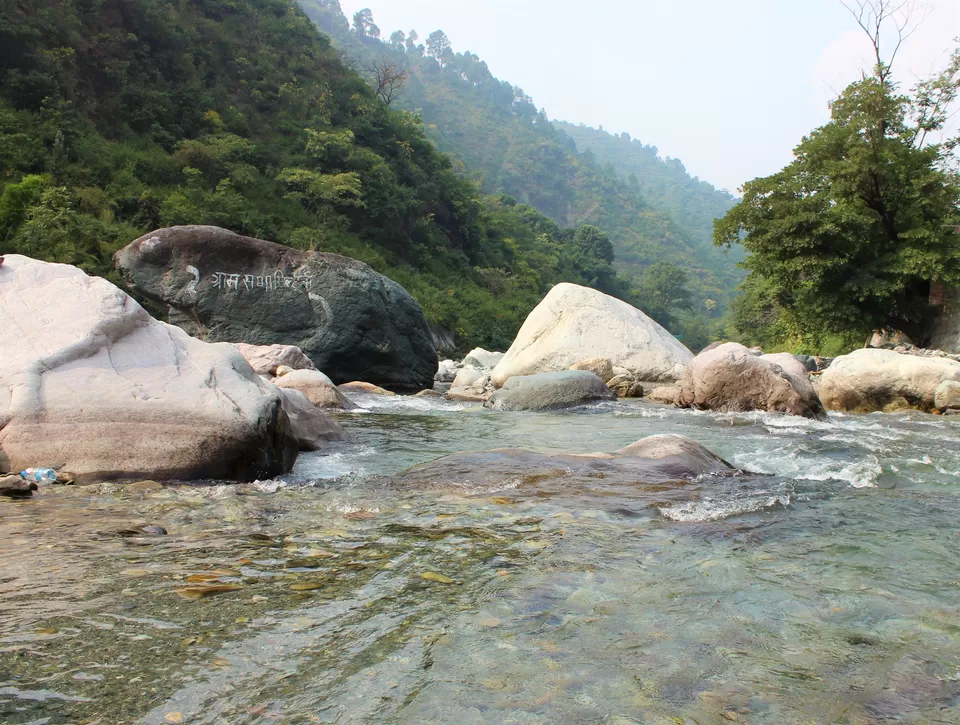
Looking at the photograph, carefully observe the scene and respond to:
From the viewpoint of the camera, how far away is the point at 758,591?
266 cm

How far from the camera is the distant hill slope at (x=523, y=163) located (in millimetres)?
94938

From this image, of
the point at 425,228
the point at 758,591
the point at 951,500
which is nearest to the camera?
the point at 758,591

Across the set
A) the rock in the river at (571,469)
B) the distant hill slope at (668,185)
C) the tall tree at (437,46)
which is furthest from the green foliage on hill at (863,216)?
the tall tree at (437,46)

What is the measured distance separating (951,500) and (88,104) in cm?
3183

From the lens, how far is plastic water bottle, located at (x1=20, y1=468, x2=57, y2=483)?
13.9 ft

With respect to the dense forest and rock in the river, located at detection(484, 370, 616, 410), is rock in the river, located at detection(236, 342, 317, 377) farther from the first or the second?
the dense forest

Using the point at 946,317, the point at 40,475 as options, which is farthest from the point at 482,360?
the point at 40,475

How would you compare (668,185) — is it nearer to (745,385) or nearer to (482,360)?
(482,360)

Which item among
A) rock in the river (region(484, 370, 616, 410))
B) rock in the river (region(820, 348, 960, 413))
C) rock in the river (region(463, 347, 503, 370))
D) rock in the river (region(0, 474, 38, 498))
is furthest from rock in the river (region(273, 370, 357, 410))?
rock in the river (region(463, 347, 503, 370))

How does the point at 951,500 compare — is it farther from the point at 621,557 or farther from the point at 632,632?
the point at 632,632

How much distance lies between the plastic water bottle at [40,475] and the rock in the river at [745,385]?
353 inches

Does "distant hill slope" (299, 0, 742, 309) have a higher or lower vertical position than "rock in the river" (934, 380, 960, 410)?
higher

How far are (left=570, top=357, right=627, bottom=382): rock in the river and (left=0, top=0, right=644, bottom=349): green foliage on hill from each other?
1396 centimetres

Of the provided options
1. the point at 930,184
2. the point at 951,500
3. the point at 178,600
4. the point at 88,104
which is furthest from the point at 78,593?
the point at 88,104
